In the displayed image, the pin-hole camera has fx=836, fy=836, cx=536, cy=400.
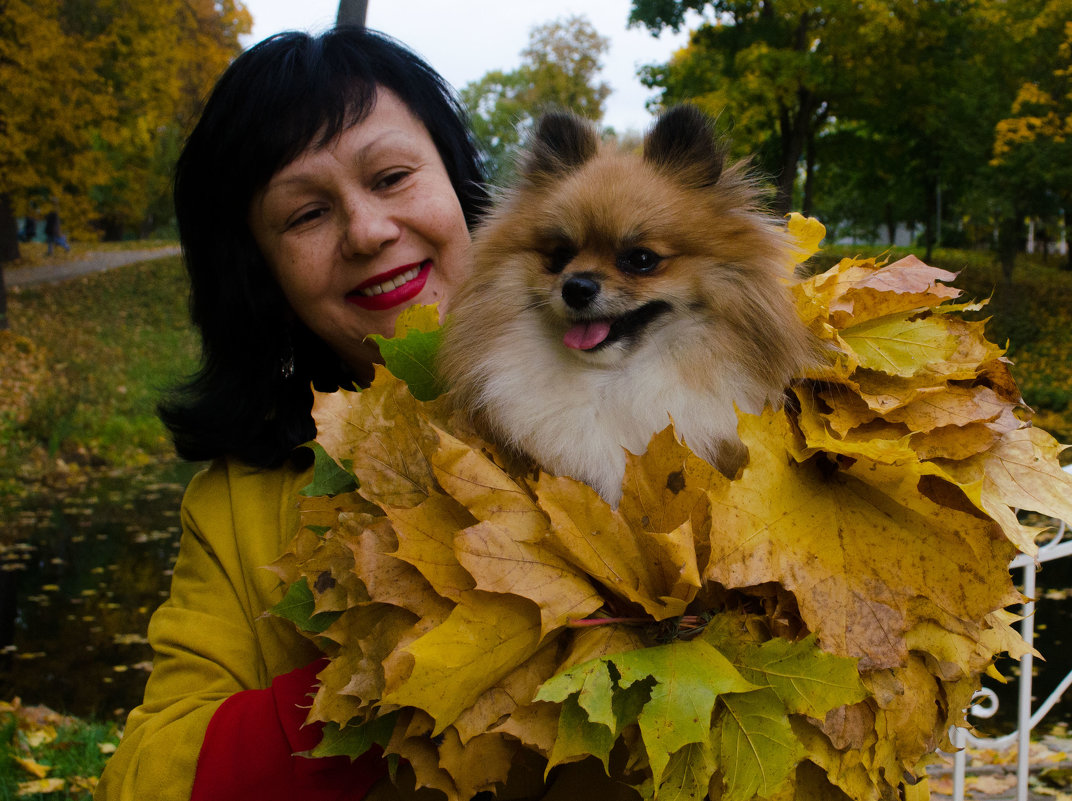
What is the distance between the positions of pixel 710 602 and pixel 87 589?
23.2 ft

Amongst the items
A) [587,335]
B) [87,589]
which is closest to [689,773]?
[587,335]

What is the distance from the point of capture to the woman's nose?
6.63ft

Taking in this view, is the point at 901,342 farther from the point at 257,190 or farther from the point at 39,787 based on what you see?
the point at 39,787

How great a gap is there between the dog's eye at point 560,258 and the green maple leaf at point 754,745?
0.90 metres

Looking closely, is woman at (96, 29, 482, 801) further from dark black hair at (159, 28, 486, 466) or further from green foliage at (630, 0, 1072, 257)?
green foliage at (630, 0, 1072, 257)

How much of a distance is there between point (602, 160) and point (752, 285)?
47 cm

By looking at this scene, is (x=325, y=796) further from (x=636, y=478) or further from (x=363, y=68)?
(x=363, y=68)

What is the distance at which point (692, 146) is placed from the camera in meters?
1.72

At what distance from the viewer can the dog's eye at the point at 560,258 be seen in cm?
171

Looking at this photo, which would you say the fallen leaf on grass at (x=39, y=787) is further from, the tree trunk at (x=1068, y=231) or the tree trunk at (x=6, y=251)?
the tree trunk at (x=1068, y=231)

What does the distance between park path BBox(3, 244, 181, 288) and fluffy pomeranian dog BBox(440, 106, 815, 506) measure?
8900mm

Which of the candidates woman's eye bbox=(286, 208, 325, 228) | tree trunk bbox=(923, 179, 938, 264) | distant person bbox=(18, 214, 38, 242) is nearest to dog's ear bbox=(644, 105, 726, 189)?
woman's eye bbox=(286, 208, 325, 228)

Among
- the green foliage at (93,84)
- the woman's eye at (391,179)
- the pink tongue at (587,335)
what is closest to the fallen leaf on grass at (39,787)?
the woman's eye at (391,179)

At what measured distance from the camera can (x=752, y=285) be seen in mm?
1603
